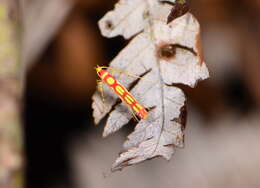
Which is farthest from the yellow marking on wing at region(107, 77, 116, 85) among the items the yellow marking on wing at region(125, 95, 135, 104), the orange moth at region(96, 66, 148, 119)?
the yellow marking on wing at region(125, 95, 135, 104)

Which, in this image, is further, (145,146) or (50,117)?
(50,117)

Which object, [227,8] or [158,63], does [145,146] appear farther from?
[227,8]

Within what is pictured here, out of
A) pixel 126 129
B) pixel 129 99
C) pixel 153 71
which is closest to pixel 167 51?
pixel 153 71

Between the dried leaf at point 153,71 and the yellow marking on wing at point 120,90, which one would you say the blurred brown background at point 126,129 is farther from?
the yellow marking on wing at point 120,90

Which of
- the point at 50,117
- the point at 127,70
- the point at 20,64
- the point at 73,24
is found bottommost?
the point at 127,70

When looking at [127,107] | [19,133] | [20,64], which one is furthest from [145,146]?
[20,64]

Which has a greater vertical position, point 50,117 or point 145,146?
point 50,117

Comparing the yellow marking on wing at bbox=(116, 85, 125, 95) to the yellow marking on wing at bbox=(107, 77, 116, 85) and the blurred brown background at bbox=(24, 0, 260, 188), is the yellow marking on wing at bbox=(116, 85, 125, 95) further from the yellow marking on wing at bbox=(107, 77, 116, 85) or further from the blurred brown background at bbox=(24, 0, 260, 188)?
the blurred brown background at bbox=(24, 0, 260, 188)

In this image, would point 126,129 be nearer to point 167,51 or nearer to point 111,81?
point 111,81
